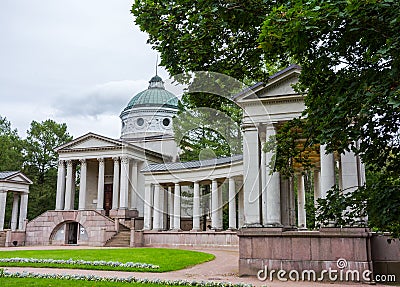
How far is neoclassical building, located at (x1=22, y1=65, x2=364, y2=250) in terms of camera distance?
2095 cm

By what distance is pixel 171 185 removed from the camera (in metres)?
50.0

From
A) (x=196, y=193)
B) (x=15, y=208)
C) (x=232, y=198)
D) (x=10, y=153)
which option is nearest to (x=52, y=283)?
(x=232, y=198)

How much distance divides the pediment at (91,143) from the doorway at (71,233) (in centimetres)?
1026

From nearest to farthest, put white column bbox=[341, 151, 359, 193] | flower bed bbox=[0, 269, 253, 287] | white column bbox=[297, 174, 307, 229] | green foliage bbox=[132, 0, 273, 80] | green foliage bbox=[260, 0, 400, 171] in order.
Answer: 1. green foliage bbox=[260, 0, 400, 171]
2. green foliage bbox=[132, 0, 273, 80]
3. flower bed bbox=[0, 269, 253, 287]
4. white column bbox=[341, 151, 359, 193]
5. white column bbox=[297, 174, 307, 229]

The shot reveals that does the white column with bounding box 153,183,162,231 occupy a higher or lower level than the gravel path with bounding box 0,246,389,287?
higher

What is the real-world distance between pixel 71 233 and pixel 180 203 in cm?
1401

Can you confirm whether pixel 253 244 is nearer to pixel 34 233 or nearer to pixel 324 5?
pixel 324 5

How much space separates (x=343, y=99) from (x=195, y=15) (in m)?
3.30

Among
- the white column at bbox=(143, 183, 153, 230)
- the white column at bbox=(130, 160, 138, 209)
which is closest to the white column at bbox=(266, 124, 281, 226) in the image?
the white column at bbox=(143, 183, 153, 230)

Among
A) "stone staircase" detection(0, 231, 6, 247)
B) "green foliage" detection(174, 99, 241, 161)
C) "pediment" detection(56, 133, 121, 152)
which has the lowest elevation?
"stone staircase" detection(0, 231, 6, 247)

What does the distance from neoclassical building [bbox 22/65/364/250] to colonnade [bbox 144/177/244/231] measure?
0.11 m

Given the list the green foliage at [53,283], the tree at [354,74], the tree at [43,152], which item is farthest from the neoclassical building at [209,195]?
the tree at [43,152]

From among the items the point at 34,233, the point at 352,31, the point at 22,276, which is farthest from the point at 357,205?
the point at 34,233

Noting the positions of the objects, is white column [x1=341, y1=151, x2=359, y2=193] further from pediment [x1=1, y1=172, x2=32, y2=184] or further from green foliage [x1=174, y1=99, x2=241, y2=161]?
pediment [x1=1, y1=172, x2=32, y2=184]
